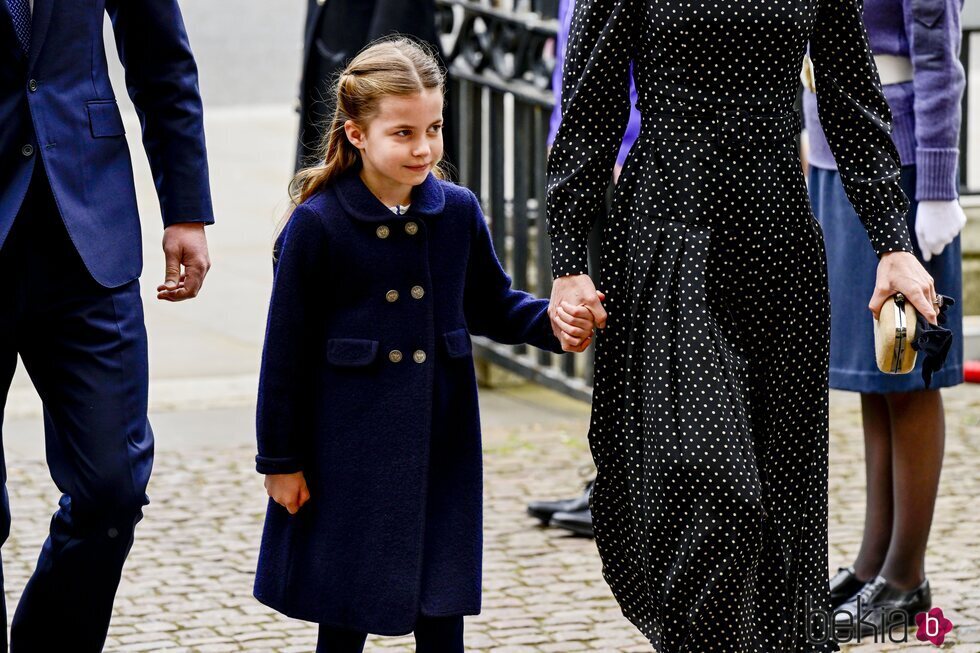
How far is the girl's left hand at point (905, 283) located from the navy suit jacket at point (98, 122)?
1.41 m

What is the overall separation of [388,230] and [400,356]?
24 centimetres

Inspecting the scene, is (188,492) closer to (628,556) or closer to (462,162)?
(462,162)

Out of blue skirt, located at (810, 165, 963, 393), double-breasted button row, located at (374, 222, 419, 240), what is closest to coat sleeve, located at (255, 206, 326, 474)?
double-breasted button row, located at (374, 222, 419, 240)

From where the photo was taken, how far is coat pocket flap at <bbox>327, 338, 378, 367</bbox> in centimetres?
332

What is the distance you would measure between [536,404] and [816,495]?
383 cm

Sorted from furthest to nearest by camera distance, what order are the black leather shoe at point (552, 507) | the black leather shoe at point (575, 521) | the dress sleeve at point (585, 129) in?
the black leather shoe at point (552, 507) → the black leather shoe at point (575, 521) → the dress sleeve at point (585, 129)

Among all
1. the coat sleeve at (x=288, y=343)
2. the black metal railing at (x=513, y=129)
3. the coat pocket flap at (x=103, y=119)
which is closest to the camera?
the coat sleeve at (x=288, y=343)

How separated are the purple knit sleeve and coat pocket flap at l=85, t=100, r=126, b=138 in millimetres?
1894

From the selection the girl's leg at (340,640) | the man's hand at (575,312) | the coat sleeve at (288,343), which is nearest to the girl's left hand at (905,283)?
the man's hand at (575,312)

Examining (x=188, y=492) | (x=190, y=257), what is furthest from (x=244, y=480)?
(x=190, y=257)

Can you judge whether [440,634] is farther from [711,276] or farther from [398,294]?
[711,276]

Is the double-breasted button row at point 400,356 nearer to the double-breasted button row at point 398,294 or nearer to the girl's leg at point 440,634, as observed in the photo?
the double-breasted button row at point 398,294

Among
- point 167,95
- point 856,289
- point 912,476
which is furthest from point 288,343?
point 912,476

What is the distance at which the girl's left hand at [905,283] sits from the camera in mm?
3400
